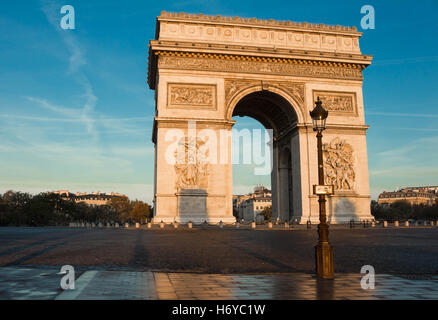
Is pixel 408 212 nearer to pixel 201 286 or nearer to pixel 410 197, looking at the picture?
pixel 410 197

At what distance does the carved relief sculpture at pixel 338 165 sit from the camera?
30.6 m

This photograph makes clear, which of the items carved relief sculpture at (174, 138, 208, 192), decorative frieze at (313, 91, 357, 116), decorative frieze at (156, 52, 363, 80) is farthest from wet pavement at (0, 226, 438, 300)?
decorative frieze at (313, 91, 357, 116)

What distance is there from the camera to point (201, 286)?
5773 mm

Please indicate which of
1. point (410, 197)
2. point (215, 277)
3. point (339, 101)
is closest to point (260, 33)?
point (339, 101)

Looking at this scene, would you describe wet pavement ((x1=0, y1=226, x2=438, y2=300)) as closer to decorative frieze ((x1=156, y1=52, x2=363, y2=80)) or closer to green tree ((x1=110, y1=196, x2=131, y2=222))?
decorative frieze ((x1=156, y1=52, x2=363, y2=80))

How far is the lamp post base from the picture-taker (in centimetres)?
695

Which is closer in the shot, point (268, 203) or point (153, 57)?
point (153, 57)

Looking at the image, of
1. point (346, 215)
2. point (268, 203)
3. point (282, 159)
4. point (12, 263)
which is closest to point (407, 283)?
point (12, 263)

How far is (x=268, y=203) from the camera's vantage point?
141000mm

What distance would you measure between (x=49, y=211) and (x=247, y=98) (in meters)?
53.7

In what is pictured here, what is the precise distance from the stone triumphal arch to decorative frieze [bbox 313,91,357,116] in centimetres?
8
